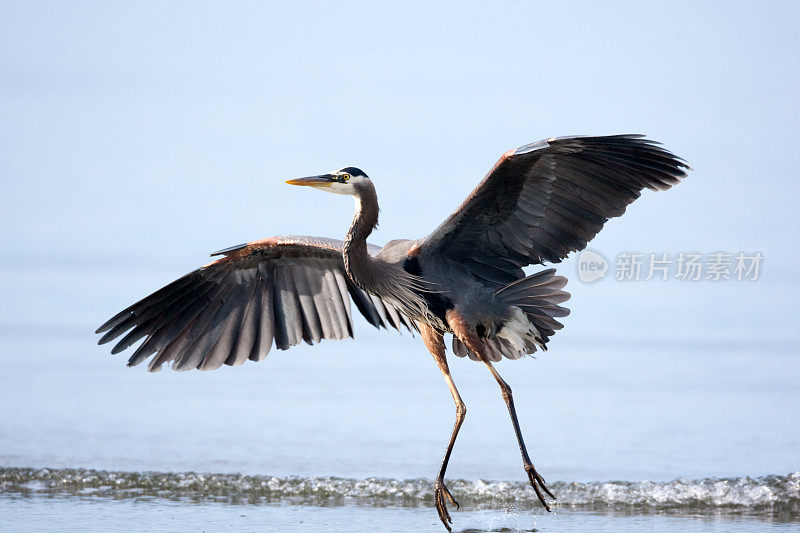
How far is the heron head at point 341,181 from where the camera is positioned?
7418 mm

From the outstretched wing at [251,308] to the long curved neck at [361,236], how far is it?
0.67 meters

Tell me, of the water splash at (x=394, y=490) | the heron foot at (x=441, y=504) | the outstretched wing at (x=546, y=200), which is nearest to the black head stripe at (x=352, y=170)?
the outstretched wing at (x=546, y=200)

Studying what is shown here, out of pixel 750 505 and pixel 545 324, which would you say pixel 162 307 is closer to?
pixel 545 324

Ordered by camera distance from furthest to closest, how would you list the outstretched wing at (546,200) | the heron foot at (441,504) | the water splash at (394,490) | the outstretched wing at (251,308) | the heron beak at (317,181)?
the water splash at (394,490), the outstretched wing at (251,308), the heron beak at (317,181), the heron foot at (441,504), the outstretched wing at (546,200)

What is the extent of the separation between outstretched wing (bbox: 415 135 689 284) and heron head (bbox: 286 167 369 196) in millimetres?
675

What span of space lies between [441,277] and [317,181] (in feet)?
3.74

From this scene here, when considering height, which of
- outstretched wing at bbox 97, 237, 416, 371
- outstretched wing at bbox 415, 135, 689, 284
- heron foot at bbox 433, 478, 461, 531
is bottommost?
heron foot at bbox 433, 478, 461, 531

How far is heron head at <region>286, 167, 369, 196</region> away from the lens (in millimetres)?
7418

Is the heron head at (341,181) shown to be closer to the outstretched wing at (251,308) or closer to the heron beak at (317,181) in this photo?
the heron beak at (317,181)

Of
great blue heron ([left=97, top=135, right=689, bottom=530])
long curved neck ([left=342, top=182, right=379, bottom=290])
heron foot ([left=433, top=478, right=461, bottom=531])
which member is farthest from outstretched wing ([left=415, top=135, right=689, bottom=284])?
heron foot ([left=433, top=478, right=461, bottom=531])

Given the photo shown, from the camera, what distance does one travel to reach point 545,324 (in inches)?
297

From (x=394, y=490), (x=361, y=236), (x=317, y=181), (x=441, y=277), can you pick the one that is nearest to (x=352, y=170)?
(x=317, y=181)

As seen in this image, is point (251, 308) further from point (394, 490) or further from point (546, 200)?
point (546, 200)

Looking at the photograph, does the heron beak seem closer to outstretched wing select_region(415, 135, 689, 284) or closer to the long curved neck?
the long curved neck
